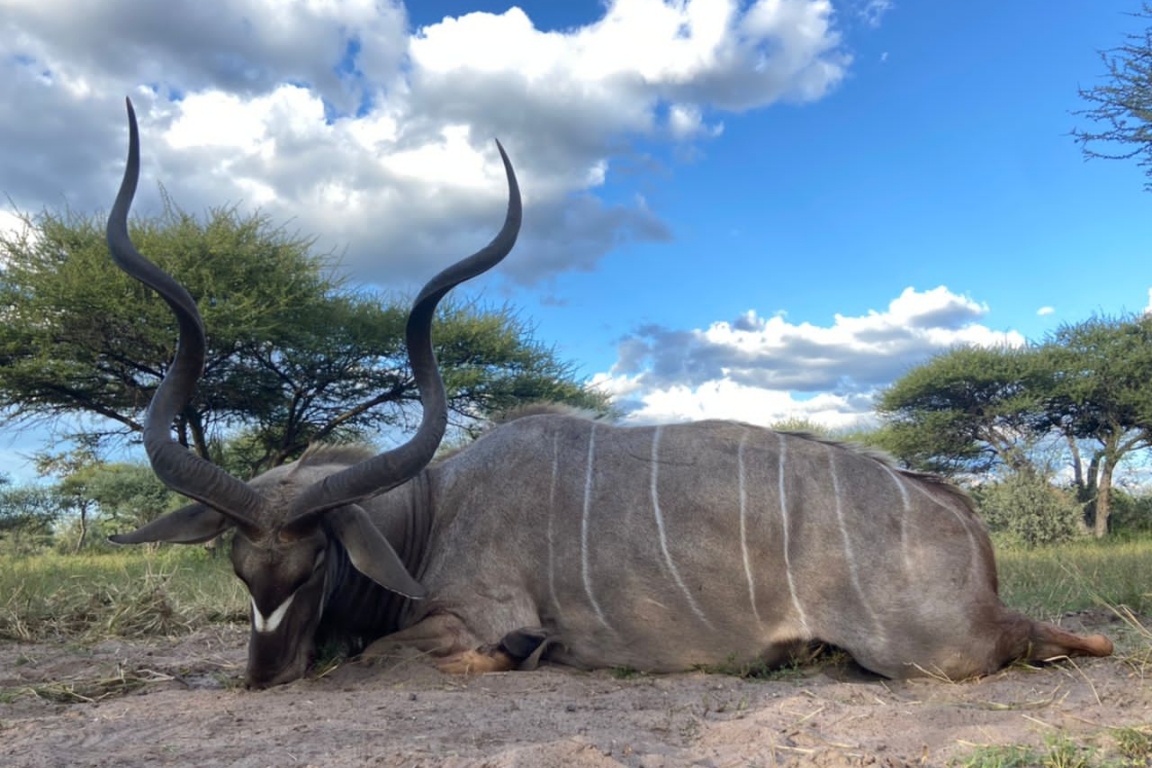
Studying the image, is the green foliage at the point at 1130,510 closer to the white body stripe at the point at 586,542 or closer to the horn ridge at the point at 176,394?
the white body stripe at the point at 586,542

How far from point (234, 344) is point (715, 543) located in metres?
11.8

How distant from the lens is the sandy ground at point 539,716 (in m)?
2.63

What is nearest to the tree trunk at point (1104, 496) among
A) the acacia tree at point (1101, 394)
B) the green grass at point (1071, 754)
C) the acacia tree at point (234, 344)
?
the acacia tree at point (1101, 394)

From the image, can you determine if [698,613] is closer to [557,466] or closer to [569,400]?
[557,466]

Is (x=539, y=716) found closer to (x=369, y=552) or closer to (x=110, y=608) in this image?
(x=369, y=552)

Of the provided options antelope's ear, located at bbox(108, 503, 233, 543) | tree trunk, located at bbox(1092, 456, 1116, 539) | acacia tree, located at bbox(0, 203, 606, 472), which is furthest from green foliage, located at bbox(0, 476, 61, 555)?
tree trunk, located at bbox(1092, 456, 1116, 539)

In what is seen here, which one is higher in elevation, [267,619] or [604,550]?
[604,550]

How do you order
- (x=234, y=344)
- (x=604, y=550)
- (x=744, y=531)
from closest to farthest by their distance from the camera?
(x=744, y=531)
(x=604, y=550)
(x=234, y=344)

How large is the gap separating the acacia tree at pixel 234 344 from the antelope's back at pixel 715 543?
34.6ft

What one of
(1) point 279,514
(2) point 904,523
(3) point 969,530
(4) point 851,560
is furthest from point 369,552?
(3) point 969,530

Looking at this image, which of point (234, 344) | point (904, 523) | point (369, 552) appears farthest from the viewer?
point (234, 344)

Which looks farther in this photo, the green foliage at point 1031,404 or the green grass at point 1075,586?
the green foliage at point 1031,404

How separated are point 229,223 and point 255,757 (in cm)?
1371

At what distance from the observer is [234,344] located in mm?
14719
